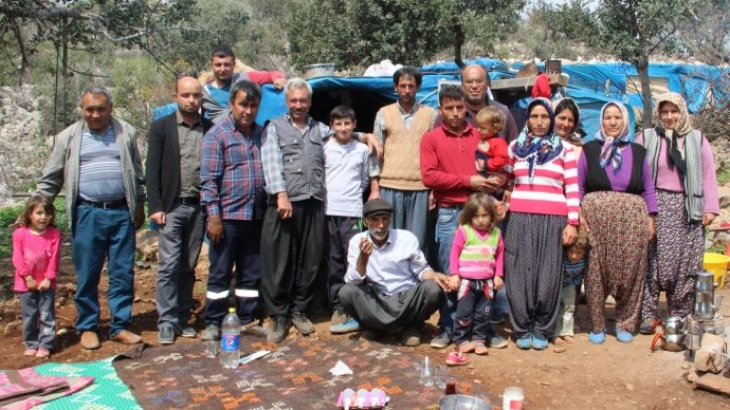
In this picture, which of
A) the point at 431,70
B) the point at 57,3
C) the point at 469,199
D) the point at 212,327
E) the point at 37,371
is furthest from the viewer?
the point at 431,70

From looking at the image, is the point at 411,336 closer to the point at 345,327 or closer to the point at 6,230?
the point at 345,327

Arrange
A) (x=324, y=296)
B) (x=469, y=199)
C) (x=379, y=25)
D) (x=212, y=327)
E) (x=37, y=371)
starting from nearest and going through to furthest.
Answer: (x=37, y=371), (x=469, y=199), (x=212, y=327), (x=324, y=296), (x=379, y=25)

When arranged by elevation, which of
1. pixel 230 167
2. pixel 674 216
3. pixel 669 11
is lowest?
pixel 674 216

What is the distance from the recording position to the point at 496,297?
5176 millimetres

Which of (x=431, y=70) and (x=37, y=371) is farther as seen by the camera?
(x=431, y=70)

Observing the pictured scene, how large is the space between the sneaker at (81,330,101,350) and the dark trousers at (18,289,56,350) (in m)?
0.20

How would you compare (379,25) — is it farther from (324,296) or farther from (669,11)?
(324,296)

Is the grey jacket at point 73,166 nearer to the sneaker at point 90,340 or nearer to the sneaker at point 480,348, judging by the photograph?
the sneaker at point 90,340

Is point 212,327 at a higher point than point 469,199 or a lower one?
lower

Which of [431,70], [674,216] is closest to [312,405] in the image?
[674,216]

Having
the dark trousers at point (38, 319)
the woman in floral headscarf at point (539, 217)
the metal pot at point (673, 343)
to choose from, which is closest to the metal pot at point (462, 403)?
the woman in floral headscarf at point (539, 217)

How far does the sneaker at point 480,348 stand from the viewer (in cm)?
473

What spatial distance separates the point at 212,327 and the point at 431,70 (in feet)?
17.0

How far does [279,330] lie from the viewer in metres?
5.11
